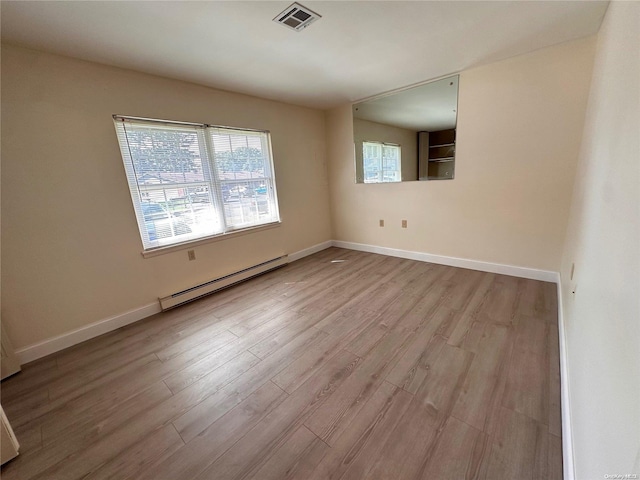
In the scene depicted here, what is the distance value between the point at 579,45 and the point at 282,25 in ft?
8.50

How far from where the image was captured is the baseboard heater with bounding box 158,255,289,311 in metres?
2.65

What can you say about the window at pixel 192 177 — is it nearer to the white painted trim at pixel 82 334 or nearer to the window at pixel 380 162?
the white painted trim at pixel 82 334

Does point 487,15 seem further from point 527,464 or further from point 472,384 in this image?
point 527,464

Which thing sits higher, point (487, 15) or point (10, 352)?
point (487, 15)

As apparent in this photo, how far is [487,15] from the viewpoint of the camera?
176cm

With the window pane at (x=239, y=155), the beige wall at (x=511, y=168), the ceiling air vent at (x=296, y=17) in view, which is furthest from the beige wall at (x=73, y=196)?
the beige wall at (x=511, y=168)

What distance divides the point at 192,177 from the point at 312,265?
1.96 meters

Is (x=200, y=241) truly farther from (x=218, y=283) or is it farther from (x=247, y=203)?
(x=247, y=203)

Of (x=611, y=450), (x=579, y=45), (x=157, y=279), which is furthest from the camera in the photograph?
(x=157, y=279)

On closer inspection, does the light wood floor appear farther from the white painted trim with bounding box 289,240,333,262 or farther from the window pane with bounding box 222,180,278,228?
the white painted trim with bounding box 289,240,333,262

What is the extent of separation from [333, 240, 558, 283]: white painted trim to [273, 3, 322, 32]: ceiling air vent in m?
2.96

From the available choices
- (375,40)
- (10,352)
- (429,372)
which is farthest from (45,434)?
(375,40)

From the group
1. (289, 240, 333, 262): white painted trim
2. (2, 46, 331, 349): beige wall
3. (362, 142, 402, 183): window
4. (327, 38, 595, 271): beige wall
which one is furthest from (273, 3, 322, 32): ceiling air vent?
(289, 240, 333, 262): white painted trim

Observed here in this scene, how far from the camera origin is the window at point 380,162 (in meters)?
3.54
